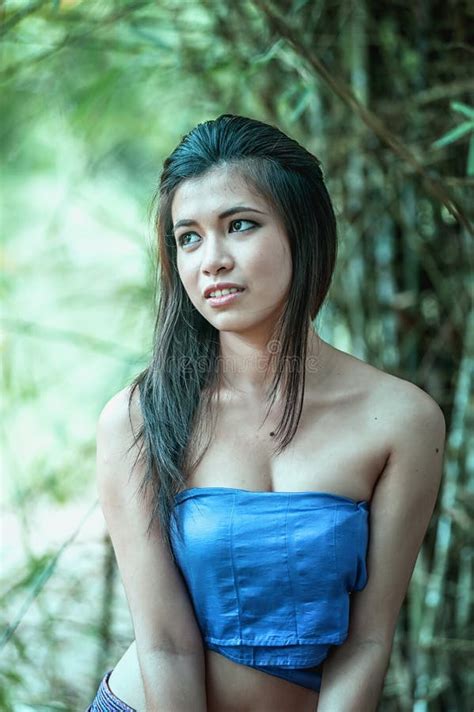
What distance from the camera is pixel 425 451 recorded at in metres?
1.82

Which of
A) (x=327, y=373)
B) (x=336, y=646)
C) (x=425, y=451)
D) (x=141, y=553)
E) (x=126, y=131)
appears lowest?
(x=336, y=646)

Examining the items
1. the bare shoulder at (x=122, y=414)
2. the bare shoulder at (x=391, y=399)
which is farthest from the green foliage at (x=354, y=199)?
the bare shoulder at (x=391, y=399)

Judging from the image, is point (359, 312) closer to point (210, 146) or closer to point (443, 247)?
point (443, 247)

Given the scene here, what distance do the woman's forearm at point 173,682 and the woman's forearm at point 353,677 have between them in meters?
0.22

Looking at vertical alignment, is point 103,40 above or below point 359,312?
above

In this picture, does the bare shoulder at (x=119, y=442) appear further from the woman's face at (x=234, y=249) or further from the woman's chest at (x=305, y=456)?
the woman's face at (x=234, y=249)

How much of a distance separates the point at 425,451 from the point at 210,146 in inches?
26.1

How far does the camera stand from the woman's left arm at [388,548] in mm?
1785

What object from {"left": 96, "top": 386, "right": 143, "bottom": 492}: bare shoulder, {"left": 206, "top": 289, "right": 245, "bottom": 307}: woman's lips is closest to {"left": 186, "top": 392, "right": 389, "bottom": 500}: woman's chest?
{"left": 96, "top": 386, "right": 143, "bottom": 492}: bare shoulder

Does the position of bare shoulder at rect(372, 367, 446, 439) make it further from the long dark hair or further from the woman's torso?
the long dark hair

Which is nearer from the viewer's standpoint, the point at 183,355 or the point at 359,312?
the point at 183,355

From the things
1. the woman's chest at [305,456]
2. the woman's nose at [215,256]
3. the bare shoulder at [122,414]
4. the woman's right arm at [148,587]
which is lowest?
the woman's right arm at [148,587]

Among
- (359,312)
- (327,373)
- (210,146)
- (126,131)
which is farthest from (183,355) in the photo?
(126,131)

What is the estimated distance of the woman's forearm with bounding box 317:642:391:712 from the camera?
5.74ft
